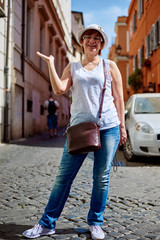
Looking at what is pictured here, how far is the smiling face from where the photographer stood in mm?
3115

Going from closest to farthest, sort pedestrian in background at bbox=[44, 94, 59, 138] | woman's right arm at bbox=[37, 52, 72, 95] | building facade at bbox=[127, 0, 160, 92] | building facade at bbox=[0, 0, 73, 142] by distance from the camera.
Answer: woman's right arm at bbox=[37, 52, 72, 95]
building facade at bbox=[0, 0, 73, 142]
pedestrian in background at bbox=[44, 94, 59, 138]
building facade at bbox=[127, 0, 160, 92]

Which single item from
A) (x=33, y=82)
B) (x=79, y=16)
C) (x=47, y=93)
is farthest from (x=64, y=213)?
(x=79, y=16)

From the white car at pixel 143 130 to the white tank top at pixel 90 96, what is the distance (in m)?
4.50

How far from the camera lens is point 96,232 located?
3061 mm

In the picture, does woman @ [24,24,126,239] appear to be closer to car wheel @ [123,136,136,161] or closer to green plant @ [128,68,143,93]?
car wheel @ [123,136,136,161]

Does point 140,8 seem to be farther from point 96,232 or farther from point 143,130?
point 96,232

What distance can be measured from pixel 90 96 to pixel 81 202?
1.73m

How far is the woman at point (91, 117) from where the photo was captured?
9.80 feet

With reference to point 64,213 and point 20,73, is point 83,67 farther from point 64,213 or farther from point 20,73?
point 20,73

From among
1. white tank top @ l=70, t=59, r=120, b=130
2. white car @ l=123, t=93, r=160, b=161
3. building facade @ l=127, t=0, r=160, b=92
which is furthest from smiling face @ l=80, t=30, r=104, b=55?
building facade @ l=127, t=0, r=160, b=92

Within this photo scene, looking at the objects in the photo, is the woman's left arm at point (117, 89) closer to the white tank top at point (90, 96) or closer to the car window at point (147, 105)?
the white tank top at point (90, 96)

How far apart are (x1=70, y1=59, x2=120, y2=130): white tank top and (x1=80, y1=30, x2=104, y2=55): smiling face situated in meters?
0.16

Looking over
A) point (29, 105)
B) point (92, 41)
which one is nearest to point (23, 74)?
point (29, 105)

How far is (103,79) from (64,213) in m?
1.56
